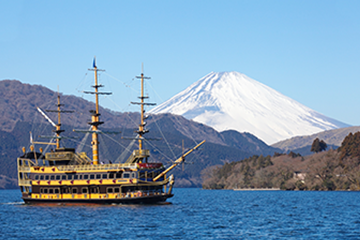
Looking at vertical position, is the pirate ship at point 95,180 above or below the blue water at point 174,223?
above

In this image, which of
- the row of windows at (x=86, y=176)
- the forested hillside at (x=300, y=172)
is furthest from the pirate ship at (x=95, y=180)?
the forested hillside at (x=300, y=172)

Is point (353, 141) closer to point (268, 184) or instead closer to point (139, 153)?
point (268, 184)

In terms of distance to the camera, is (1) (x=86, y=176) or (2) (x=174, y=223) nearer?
(2) (x=174, y=223)

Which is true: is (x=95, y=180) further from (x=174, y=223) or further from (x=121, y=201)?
(x=174, y=223)

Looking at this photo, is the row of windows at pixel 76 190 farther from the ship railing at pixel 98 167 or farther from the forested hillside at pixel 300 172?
the forested hillside at pixel 300 172

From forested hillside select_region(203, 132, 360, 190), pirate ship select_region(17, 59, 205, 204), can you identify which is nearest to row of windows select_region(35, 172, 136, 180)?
pirate ship select_region(17, 59, 205, 204)

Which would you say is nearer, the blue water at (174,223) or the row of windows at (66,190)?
the blue water at (174,223)

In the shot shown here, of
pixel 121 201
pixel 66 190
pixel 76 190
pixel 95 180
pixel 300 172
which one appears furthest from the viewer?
pixel 300 172

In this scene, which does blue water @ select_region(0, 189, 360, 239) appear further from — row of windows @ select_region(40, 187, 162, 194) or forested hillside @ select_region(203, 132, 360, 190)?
forested hillside @ select_region(203, 132, 360, 190)

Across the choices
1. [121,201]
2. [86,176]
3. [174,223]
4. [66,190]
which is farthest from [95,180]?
[174,223]

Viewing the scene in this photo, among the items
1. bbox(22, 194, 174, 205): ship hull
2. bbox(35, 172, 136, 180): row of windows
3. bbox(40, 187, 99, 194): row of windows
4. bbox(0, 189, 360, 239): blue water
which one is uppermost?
bbox(35, 172, 136, 180): row of windows

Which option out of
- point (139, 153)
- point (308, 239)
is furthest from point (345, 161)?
point (308, 239)

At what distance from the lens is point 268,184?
163m

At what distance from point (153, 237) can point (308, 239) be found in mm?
11711
